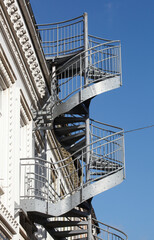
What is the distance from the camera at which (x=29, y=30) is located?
51.0 feet

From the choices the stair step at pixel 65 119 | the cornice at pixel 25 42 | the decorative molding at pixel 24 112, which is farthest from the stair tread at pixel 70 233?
the cornice at pixel 25 42

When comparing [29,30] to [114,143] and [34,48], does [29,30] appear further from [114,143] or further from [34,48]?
[114,143]

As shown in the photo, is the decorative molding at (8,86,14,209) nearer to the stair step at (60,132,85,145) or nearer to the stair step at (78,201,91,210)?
the stair step at (78,201,91,210)

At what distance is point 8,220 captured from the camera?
39.1 ft

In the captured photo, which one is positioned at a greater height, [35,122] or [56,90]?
[56,90]

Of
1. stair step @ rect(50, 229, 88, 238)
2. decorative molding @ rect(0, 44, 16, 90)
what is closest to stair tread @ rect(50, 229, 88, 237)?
stair step @ rect(50, 229, 88, 238)

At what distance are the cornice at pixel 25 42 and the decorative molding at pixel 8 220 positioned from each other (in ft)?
13.8

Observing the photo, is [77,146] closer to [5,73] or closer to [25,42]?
[25,42]

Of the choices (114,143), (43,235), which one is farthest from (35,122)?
(43,235)

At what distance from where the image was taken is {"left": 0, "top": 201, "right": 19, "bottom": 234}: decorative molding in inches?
453

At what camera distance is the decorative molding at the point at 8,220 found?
37.8 feet

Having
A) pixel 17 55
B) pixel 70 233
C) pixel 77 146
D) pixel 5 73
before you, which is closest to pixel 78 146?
pixel 77 146

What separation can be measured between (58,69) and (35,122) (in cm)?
170

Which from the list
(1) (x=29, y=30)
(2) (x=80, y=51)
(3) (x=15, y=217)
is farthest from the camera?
(2) (x=80, y=51)
